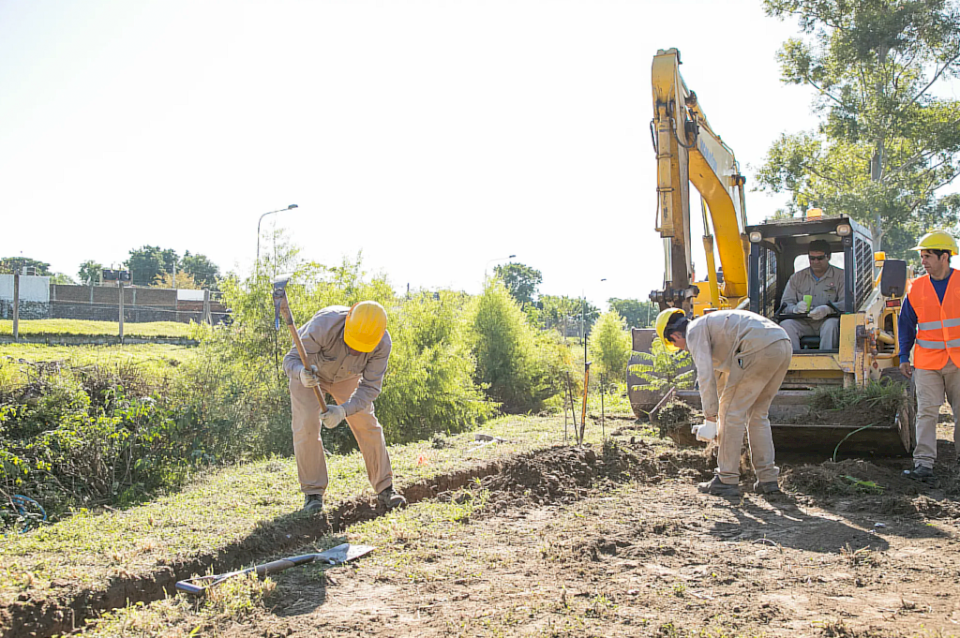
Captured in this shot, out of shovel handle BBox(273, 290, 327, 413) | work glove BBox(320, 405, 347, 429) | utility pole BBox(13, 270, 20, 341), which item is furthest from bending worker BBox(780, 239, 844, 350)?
utility pole BBox(13, 270, 20, 341)

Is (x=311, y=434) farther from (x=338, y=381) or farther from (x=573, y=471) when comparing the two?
(x=573, y=471)

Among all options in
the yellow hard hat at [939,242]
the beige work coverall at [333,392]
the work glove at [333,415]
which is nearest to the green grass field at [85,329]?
the beige work coverall at [333,392]

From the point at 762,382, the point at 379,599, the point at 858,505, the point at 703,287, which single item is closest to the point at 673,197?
the point at 703,287

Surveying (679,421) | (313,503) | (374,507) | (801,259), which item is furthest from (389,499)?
(801,259)

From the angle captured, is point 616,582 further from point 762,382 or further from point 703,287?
point 703,287

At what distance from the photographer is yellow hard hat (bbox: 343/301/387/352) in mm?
5508

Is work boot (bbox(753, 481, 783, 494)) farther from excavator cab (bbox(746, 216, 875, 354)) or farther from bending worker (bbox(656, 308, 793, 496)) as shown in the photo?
excavator cab (bbox(746, 216, 875, 354))

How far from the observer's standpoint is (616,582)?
4043 millimetres

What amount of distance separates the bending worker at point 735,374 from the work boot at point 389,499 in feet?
8.75

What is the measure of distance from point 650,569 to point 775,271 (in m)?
6.69

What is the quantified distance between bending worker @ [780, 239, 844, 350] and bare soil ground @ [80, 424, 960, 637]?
2.47 metres

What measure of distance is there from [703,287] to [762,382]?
3924mm

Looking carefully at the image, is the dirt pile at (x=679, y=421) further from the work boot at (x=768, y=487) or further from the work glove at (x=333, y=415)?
the work glove at (x=333, y=415)

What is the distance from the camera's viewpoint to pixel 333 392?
600cm
